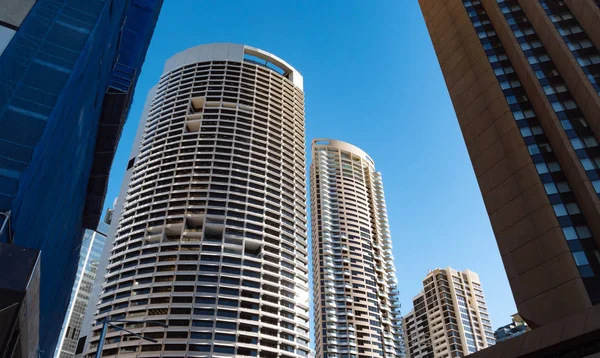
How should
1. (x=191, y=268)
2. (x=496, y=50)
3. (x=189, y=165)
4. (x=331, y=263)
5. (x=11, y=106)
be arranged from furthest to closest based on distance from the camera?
(x=331, y=263) < (x=189, y=165) < (x=191, y=268) < (x=496, y=50) < (x=11, y=106)

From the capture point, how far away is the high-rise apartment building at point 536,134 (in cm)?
4803

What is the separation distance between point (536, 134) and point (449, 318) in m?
105

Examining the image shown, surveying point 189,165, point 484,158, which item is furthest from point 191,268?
point 484,158

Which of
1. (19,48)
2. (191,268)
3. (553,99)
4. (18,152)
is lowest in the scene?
(18,152)

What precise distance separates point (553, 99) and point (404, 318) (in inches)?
5431

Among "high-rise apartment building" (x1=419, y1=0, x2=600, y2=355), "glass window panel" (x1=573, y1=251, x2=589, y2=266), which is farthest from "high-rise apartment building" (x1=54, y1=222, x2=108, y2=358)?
"glass window panel" (x1=573, y1=251, x2=589, y2=266)

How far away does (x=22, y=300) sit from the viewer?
42.1 ft

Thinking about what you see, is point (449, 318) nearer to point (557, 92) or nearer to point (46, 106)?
point (557, 92)

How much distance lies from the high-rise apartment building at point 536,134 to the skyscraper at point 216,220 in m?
42.4

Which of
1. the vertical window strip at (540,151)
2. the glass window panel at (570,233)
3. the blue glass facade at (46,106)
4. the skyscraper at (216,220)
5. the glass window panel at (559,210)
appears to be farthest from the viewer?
the skyscraper at (216,220)

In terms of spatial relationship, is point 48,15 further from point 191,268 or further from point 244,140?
point 244,140

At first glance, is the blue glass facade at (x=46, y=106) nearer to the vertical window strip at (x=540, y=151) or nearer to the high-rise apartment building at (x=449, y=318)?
the vertical window strip at (x=540, y=151)

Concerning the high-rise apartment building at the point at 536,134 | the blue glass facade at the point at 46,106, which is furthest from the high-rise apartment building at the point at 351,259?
the blue glass facade at the point at 46,106

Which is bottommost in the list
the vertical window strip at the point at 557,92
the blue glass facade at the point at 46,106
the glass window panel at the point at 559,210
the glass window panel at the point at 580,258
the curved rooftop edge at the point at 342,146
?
the blue glass facade at the point at 46,106
